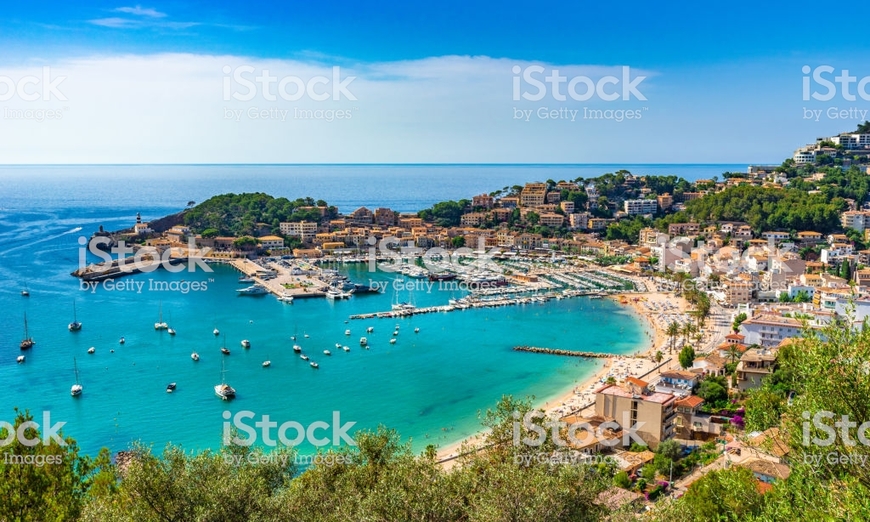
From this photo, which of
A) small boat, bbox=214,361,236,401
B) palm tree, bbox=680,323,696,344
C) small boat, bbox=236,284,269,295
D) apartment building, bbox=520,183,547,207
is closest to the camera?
small boat, bbox=214,361,236,401

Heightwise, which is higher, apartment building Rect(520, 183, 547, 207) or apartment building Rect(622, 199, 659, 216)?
apartment building Rect(520, 183, 547, 207)

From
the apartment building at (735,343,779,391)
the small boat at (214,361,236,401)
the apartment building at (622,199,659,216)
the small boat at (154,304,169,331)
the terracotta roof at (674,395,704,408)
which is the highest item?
the apartment building at (622,199,659,216)

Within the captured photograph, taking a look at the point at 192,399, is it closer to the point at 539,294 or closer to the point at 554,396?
the point at 554,396

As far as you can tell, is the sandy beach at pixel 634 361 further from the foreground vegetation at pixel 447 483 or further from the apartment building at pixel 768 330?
the apartment building at pixel 768 330

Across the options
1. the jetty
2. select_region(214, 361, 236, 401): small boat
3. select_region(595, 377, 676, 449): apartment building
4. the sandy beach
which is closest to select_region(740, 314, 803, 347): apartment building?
the sandy beach

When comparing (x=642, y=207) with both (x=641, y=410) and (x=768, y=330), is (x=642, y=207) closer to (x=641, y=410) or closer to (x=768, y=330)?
(x=768, y=330)

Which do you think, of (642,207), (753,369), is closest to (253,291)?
(753,369)

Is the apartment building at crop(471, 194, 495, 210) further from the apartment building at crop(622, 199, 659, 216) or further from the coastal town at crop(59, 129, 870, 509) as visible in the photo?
the apartment building at crop(622, 199, 659, 216)

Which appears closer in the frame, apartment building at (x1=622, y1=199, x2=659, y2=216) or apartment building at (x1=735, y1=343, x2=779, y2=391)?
apartment building at (x1=735, y1=343, x2=779, y2=391)
